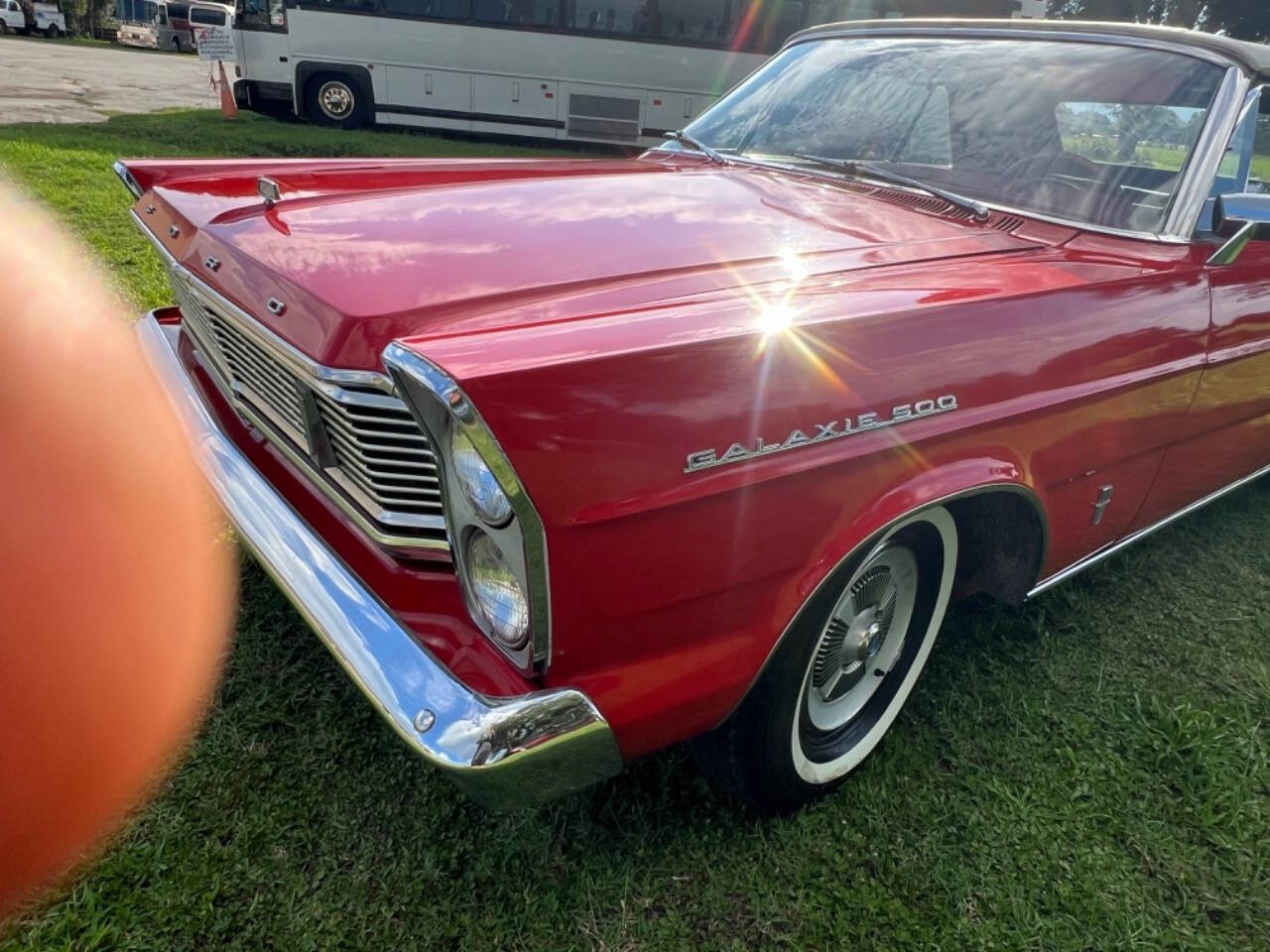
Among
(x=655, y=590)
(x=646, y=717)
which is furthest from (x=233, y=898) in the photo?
(x=655, y=590)

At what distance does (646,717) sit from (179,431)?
1.42 metres

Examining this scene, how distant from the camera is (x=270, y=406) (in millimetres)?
1911

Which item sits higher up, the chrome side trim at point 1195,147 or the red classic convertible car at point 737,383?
the chrome side trim at point 1195,147

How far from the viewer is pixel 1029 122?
2.39m

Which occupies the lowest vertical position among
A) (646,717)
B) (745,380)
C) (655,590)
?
(646,717)

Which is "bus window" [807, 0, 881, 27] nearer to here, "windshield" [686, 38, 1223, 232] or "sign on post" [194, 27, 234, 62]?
"sign on post" [194, 27, 234, 62]

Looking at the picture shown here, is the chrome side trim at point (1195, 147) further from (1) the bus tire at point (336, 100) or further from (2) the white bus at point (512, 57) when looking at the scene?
(1) the bus tire at point (336, 100)

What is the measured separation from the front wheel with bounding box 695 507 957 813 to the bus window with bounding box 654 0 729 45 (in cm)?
1119

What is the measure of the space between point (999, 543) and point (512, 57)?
1124cm

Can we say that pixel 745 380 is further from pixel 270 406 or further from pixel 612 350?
pixel 270 406

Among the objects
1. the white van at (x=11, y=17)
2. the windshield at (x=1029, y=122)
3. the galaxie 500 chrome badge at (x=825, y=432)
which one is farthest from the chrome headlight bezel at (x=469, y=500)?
the white van at (x=11, y=17)

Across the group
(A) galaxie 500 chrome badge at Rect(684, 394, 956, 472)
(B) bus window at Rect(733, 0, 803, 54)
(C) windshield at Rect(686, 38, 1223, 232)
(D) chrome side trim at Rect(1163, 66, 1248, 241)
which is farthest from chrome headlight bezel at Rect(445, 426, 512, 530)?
(B) bus window at Rect(733, 0, 803, 54)

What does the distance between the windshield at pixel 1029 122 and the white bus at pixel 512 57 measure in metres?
9.76

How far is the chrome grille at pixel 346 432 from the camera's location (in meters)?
1.49
